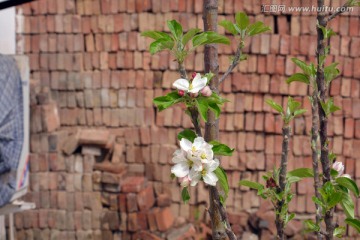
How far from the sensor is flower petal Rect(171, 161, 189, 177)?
1564 millimetres

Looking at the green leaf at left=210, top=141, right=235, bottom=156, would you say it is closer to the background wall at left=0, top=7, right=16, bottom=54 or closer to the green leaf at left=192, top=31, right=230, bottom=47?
the green leaf at left=192, top=31, right=230, bottom=47

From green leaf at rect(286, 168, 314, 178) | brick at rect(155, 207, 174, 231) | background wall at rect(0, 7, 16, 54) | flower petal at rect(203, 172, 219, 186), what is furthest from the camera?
brick at rect(155, 207, 174, 231)

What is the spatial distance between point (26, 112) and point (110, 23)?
1.06 meters

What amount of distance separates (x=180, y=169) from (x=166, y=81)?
396 centimetres

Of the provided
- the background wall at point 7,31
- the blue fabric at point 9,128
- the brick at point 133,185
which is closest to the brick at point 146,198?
the brick at point 133,185

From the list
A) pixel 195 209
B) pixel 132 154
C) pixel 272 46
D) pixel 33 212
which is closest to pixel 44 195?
pixel 33 212

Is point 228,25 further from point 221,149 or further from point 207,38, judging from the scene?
point 221,149

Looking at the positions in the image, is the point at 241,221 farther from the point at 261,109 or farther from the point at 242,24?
the point at 242,24

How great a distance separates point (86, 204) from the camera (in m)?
5.65

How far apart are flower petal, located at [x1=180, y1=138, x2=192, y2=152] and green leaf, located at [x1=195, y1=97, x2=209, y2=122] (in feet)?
0.24

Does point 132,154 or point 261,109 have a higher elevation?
point 261,109

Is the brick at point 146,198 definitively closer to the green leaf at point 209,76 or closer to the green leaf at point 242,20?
the green leaf at point 242,20

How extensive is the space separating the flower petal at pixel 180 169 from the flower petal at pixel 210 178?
5 cm

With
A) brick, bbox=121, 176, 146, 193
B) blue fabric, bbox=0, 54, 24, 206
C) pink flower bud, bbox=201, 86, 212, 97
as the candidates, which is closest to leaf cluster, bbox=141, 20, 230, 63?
pink flower bud, bbox=201, 86, 212, 97
